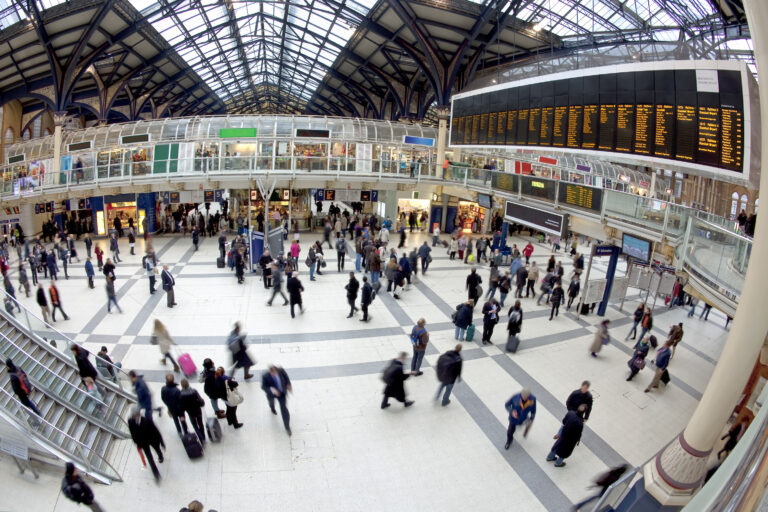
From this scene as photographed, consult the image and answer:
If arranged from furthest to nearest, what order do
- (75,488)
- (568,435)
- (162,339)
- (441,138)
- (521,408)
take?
(441,138), (162,339), (521,408), (568,435), (75,488)

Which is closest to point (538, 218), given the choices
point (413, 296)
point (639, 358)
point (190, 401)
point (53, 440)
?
point (413, 296)

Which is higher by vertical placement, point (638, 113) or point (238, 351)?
point (638, 113)

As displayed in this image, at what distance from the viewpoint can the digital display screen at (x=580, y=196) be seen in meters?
13.4

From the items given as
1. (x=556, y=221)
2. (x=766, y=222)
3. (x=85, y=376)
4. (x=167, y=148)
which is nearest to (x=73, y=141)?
(x=167, y=148)

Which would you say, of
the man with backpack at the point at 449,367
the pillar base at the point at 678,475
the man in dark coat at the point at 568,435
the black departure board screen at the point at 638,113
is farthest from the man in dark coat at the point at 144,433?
the black departure board screen at the point at 638,113

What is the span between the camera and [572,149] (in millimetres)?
14453

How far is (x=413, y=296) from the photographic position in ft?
49.5

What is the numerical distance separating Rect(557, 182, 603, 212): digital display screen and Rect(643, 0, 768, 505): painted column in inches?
370

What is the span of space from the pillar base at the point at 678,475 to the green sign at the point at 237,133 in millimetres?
21976

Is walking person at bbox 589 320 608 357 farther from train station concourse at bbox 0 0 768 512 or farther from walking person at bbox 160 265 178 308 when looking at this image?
walking person at bbox 160 265 178 308

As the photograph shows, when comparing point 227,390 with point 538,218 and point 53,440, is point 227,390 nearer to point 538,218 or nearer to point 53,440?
point 53,440

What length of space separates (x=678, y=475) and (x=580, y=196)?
34.9 feet

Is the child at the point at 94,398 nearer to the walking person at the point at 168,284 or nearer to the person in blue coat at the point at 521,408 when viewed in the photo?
the walking person at the point at 168,284

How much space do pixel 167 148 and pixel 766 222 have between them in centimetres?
2377
